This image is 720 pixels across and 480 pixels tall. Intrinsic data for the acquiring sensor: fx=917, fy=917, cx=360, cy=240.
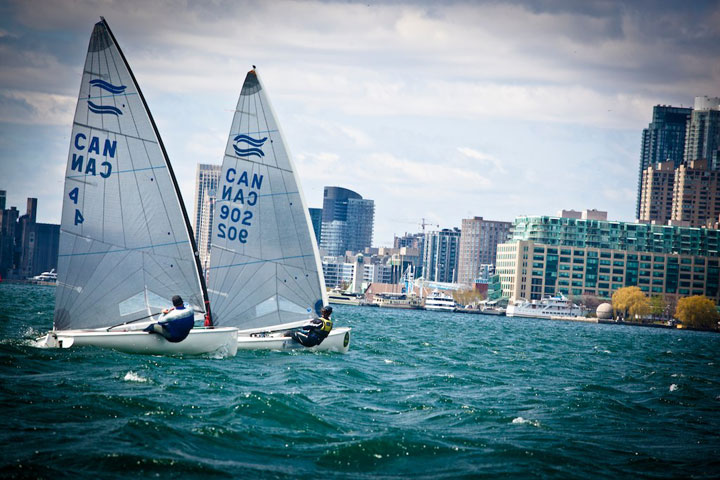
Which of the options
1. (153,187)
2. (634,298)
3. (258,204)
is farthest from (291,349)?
(634,298)

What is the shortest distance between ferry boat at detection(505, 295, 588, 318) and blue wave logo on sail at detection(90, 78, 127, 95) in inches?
6442

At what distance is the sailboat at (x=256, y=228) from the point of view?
29344 mm

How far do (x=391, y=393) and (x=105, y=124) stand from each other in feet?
37.1

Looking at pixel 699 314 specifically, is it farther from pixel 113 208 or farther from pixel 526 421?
pixel 526 421

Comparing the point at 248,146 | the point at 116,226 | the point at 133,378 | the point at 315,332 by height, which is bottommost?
the point at 133,378

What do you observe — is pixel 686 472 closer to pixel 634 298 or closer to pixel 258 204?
pixel 258 204

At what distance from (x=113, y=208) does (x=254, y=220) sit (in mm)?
4885

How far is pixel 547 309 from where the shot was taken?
186125 millimetres

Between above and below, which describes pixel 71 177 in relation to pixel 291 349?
above

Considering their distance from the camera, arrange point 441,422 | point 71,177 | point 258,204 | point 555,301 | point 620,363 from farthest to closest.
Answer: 1. point 555,301
2. point 620,363
3. point 258,204
4. point 71,177
5. point 441,422

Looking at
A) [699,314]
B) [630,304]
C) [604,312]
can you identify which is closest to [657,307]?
[630,304]

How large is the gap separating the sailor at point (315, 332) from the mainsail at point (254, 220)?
4.21 feet

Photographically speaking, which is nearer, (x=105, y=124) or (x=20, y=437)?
(x=20, y=437)

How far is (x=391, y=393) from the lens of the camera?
74.2 feet
